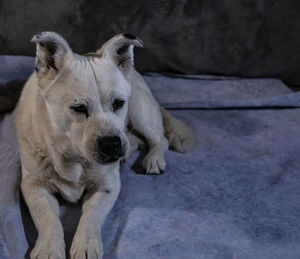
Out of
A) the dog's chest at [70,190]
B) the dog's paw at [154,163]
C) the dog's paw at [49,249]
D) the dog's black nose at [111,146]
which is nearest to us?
the dog's paw at [49,249]

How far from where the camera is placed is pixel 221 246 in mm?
1550

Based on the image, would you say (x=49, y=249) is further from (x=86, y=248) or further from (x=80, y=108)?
(x=80, y=108)

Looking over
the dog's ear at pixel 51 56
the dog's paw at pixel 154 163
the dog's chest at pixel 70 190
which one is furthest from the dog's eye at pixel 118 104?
the dog's paw at pixel 154 163

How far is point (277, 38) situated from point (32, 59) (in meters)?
1.57

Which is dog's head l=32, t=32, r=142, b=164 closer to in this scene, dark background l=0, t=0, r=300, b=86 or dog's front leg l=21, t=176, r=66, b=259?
dog's front leg l=21, t=176, r=66, b=259

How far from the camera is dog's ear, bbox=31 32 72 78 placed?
59.5 inches

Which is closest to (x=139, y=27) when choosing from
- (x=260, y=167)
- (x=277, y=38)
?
(x=277, y=38)

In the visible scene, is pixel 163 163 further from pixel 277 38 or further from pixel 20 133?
pixel 277 38

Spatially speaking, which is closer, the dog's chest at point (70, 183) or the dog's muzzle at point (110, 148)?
the dog's muzzle at point (110, 148)

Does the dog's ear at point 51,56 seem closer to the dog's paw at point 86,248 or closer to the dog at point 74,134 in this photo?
the dog at point 74,134

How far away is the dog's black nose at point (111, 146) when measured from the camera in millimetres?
1498

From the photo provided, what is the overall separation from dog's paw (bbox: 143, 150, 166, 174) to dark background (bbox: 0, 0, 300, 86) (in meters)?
0.91

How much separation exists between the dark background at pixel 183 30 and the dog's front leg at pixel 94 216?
46.7 inches

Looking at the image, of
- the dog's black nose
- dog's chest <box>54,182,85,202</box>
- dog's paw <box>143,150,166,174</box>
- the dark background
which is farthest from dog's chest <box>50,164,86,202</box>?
the dark background
